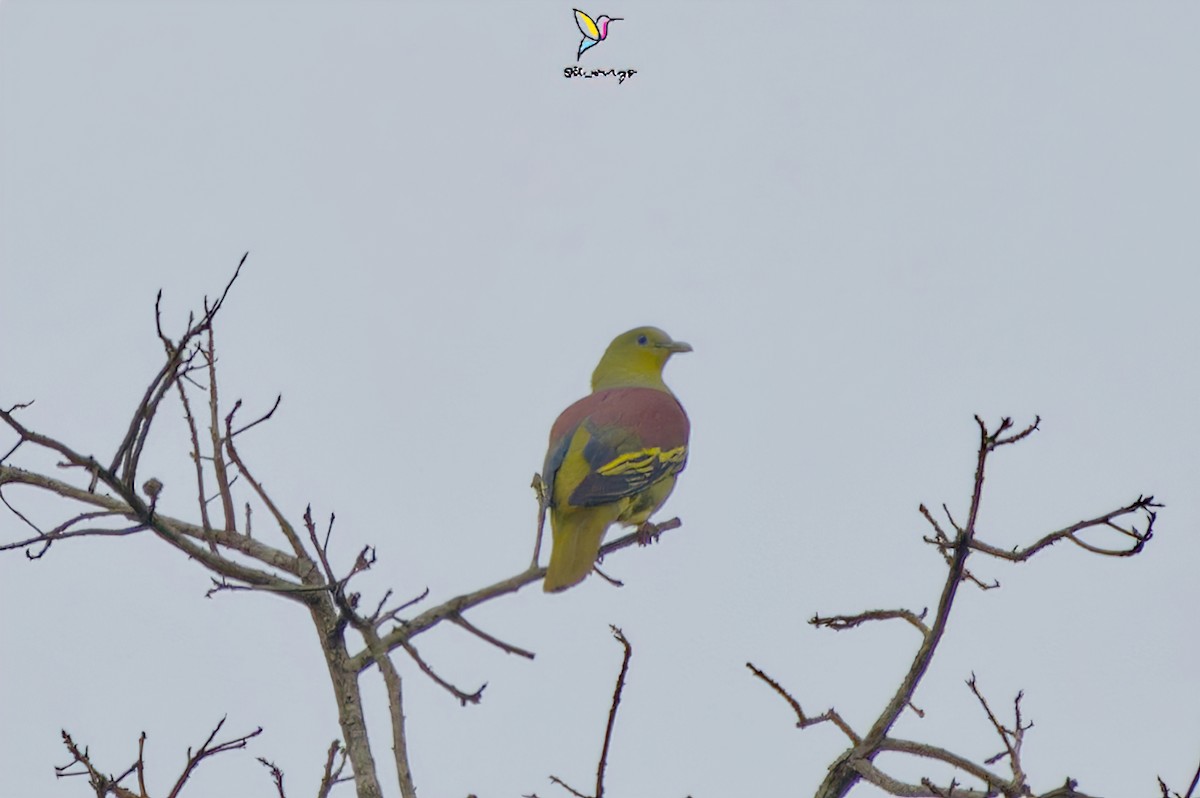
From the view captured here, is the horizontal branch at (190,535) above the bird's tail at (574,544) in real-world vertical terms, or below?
below

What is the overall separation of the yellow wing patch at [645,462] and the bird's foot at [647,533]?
0.77 ft

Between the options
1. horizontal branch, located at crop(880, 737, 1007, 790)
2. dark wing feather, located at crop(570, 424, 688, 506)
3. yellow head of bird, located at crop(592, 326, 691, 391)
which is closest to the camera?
horizontal branch, located at crop(880, 737, 1007, 790)

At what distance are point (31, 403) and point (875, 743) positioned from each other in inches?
102

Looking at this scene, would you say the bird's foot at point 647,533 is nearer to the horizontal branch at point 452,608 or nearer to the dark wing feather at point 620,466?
the dark wing feather at point 620,466

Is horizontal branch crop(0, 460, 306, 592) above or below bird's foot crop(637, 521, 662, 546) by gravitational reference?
below

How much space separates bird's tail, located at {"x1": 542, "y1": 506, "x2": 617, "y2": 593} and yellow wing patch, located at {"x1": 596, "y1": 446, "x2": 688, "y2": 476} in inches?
8.8

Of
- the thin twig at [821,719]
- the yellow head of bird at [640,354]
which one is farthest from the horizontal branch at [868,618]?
the yellow head of bird at [640,354]

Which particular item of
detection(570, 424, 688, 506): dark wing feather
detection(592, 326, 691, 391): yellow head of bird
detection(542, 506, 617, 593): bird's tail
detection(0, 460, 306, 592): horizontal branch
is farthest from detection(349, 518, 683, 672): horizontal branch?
detection(592, 326, 691, 391): yellow head of bird

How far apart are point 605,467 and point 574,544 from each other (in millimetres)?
538

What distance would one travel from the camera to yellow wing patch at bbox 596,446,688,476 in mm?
6133

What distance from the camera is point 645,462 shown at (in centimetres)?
639

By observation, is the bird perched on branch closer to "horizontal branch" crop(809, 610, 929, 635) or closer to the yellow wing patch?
the yellow wing patch

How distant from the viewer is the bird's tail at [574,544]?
5.44 meters

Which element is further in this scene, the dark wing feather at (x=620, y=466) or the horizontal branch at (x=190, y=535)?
the dark wing feather at (x=620, y=466)
